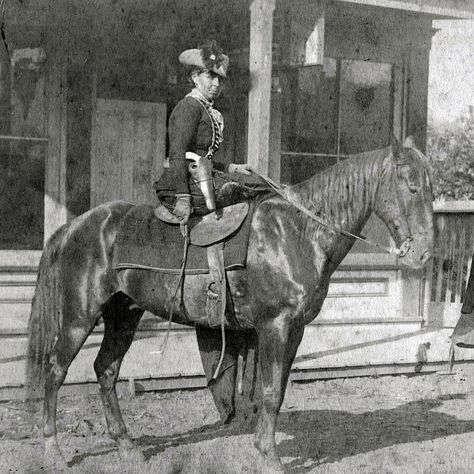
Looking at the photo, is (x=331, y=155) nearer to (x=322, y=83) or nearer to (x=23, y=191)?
(x=322, y=83)

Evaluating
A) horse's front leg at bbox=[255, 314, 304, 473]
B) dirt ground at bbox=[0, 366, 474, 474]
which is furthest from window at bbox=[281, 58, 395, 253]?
horse's front leg at bbox=[255, 314, 304, 473]

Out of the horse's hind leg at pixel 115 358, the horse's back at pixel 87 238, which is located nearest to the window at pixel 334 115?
the horse's hind leg at pixel 115 358

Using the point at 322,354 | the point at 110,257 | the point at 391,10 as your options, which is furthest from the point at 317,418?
the point at 391,10

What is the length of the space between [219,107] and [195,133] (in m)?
5.44

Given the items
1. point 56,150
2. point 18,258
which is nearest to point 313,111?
point 56,150

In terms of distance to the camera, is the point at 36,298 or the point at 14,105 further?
the point at 14,105

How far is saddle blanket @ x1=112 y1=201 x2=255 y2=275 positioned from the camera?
4945mm

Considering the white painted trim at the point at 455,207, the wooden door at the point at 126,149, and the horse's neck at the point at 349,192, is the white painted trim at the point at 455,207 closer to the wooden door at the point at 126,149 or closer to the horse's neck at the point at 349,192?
the wooden door at the point at 126,149

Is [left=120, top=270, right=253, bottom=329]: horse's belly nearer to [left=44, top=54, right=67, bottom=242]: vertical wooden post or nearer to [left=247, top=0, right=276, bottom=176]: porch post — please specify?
[left=247, top=0, right=276, bottom=176]: porch post

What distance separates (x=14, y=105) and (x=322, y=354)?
4409 millimetres

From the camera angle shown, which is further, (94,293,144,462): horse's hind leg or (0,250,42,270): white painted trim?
(0,250,42,270): white painted trim

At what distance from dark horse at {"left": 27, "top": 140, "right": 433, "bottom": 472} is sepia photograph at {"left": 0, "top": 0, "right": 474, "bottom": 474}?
0.01 m

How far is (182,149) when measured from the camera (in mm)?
4961

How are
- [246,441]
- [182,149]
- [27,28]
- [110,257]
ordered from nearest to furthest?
1. [182,149]
2. [110,257]
3. [246,441]
4. [27,28]
